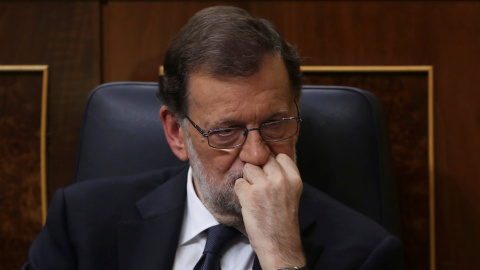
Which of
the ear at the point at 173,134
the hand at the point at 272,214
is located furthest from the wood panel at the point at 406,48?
the hand at the point at 272,214

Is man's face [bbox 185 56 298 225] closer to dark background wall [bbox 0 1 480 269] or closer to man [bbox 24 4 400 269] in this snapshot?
man [bbox 24 4 400 269]

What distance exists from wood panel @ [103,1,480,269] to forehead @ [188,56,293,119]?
54 centimetres

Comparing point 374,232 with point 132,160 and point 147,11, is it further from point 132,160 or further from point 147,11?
point 147,11

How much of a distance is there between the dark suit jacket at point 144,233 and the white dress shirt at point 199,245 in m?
0.03

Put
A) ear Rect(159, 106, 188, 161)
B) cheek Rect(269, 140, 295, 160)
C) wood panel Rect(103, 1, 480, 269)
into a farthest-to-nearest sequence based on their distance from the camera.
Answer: wood panel Rect(103, 1, 480, 269)
ear Rect(159, 106, 188, 161)
cheek Rect(269, 140, 295, 160)

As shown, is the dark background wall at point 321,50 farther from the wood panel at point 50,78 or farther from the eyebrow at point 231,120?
the eyebrow at point 231,120

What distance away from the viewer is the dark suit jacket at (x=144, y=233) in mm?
1204

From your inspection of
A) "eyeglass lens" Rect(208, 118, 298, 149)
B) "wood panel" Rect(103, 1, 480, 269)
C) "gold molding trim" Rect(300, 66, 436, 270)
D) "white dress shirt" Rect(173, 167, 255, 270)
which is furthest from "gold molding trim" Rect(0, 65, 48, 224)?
"gold molding trim" Rect(300, 66, 436, 270)

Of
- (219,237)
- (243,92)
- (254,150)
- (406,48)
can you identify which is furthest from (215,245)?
(406,48)

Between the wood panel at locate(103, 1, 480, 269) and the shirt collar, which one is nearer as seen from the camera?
the shirt collar

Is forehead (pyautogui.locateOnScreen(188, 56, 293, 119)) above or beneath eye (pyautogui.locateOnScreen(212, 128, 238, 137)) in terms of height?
above

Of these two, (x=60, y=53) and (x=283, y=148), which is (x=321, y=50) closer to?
(x=283, y=148)

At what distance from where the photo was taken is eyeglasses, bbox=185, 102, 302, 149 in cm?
113

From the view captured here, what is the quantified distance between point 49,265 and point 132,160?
32 centimetres
